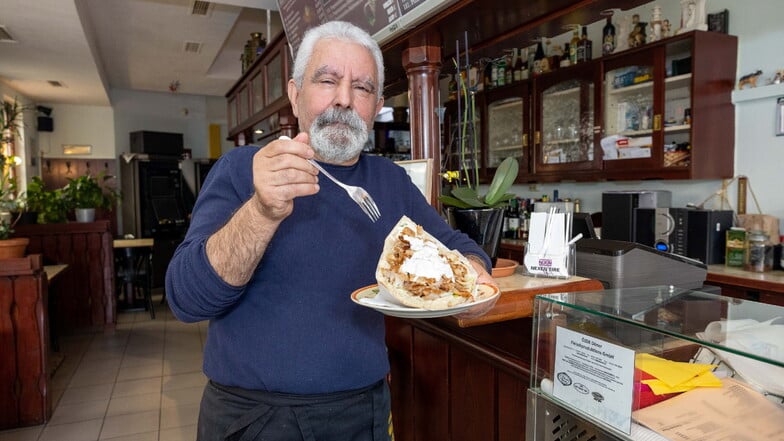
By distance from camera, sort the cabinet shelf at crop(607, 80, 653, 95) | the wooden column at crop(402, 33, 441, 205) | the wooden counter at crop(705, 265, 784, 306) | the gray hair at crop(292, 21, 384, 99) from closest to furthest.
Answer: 1. the gray hair at crop(292, 21, 384, 99)
2. the wooden column at crop(402, 33, 441, 205)
3. the wooden counter at crop(705, 265, 784, 306)
4. the cabinet shelf at crop(607, 80, 653, 95)

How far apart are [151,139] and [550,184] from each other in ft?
21.6

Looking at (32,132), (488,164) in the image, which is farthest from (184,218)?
(488,164)

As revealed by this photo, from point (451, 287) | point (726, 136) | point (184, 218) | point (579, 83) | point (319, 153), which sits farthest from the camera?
point (184, 218)

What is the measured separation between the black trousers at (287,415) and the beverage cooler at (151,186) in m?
7.44

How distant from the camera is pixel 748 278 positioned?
2.85 m

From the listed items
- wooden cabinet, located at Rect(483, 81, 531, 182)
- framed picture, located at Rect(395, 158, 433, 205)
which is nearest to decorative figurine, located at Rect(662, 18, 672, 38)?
wooden cabinet, located at Rect(483, 81, 531, 182)

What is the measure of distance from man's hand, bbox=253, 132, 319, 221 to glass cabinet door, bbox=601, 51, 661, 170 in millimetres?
3396

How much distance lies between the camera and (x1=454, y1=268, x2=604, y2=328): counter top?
1339mm

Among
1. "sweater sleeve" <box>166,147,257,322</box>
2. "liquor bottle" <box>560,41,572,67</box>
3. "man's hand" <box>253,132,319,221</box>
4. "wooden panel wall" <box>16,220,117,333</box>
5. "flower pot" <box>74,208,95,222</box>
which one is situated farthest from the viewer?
"flower pot" <box>74,208,95,222</box>

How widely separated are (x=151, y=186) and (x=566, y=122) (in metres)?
6.81

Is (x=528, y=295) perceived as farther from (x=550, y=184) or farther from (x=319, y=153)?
(x=550, y=184)

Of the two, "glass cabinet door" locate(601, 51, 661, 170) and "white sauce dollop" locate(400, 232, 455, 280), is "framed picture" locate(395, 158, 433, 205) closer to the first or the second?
"white sauce dollop" locate(400, 232, 455, 280)

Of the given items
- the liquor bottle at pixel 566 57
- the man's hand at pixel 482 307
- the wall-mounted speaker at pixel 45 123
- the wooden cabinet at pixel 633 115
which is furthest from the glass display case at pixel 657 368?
the wall-mounted speaker at pixel 45 123

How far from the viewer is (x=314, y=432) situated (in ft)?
4.03
